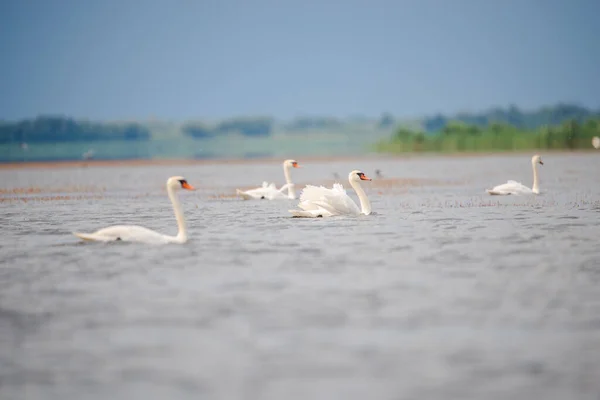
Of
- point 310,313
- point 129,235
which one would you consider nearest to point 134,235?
point 129,235

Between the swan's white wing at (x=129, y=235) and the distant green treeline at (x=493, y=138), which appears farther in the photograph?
the distant green treeline at (x=493, y=138)

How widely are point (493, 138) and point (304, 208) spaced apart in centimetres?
7800

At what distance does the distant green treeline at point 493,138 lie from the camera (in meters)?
87.5

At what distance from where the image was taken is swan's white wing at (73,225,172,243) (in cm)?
1577

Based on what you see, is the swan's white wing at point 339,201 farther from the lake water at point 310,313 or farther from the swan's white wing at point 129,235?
the swan's white wing at point 129,235

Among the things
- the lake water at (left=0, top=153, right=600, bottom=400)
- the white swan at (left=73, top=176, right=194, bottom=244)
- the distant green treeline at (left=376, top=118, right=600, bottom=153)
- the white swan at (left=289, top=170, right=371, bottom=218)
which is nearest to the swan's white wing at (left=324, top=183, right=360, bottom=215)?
the white swan at (left=289, top=170, right=371, bottom=218)

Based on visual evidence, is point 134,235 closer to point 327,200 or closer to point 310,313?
point 327,200

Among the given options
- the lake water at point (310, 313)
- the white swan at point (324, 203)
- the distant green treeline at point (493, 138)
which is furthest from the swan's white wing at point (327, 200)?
the distant green treeline at point (493, 138)

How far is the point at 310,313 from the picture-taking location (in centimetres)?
1004

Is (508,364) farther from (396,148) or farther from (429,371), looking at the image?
(396,148)

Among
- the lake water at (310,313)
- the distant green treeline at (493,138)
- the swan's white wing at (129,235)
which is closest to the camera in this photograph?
the lake water at (310,313)

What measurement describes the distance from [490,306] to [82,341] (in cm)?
407

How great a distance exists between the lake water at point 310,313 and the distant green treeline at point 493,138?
7050 cm

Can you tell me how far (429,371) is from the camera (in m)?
7.78
